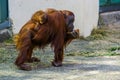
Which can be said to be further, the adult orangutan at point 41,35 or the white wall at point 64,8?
the white wall at point 64,8

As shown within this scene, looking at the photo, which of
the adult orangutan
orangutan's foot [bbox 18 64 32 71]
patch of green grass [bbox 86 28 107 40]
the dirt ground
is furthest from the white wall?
orangutan's foot [bbox 18 64 32 71]

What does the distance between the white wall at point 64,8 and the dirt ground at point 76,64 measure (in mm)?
446

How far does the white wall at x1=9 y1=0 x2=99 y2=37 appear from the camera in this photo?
8320 millimetres

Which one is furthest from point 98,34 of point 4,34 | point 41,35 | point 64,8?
point 41,35

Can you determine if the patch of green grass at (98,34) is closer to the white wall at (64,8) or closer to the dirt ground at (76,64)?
the white wall at (64,8)

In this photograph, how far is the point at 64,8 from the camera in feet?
28.8

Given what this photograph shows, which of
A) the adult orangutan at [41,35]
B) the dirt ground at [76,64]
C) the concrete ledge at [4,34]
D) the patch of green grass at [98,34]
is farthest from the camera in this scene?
the patch of green grass at [98,34]

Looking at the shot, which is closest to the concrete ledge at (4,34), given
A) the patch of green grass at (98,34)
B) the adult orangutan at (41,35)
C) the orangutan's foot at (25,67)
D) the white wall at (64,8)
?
the white wall at (64,8)

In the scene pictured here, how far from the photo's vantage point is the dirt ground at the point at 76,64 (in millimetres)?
5910

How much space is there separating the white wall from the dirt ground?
45 cm

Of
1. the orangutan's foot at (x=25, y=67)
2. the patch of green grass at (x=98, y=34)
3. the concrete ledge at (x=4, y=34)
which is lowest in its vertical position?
the patch of green grass at (x=98, y=34)

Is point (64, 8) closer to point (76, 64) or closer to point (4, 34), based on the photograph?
point (4, 34)

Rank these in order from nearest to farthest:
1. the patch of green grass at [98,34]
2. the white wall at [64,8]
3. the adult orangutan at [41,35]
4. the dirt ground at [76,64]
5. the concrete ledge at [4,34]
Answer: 1. the dirt ground at [76,64]
2. the adult orangutan at [41,35]
3. the concrete ledge at [4,34]
4. the white wall at [64,8]
5. the patch of green grass at [98,34]

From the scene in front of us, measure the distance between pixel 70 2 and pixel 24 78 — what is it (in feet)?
10.8
